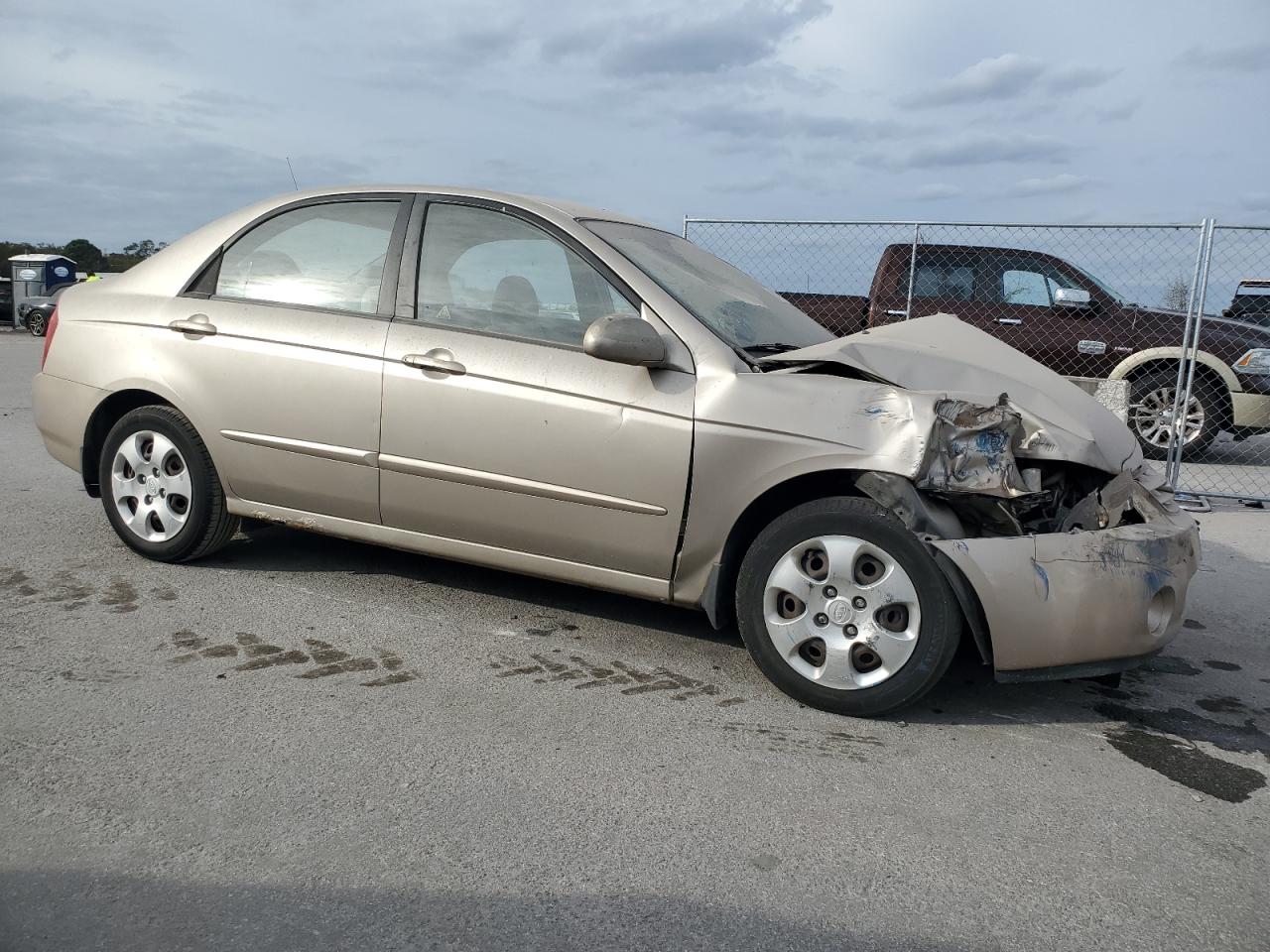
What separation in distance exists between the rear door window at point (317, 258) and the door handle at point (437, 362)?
35 cm

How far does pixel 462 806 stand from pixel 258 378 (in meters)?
2.36

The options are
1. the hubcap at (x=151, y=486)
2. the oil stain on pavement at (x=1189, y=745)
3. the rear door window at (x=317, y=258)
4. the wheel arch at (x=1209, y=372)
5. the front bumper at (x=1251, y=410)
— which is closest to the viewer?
the oil stain on pavement at (x=1189, y=745)

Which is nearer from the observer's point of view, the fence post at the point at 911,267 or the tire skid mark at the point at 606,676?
the tire skid mark at the point at 606,676

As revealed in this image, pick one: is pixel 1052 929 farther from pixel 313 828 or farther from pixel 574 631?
pixel 574 631

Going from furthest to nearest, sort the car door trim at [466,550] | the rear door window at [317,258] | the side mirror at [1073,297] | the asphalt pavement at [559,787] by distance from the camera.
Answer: the side mirror at [1073,297], the rear door window at [317,258], the car door trim at [466,550], the asphalt pavement at [559,787]

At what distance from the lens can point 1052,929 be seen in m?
2.44

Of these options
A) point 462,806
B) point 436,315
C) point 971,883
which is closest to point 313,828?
point 462,806

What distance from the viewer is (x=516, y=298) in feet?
13.9

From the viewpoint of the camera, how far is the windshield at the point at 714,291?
417cm

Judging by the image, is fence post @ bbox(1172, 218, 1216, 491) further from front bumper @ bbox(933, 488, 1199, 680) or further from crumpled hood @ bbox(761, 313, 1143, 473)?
front bumper @ bbox(933, 488, 1199, 680)

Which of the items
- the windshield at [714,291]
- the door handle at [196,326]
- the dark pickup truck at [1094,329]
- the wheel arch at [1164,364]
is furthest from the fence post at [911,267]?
the door handle at [196,326]

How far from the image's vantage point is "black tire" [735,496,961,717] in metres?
3.48

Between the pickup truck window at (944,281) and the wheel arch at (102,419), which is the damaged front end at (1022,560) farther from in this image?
the pickup truck window at (944,281)

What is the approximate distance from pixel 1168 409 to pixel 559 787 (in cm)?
898
